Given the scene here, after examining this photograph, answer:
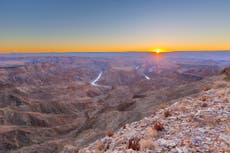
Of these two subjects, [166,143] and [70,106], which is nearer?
[166,143]

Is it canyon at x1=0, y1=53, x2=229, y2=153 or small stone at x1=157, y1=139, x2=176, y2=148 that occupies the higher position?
small stone at x1=157, y1=139, x2=176, y2=148

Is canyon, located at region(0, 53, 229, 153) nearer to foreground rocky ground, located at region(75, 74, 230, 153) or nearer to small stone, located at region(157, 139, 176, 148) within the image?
foreground rocky ground, located at region(75, 74, 230, 153)

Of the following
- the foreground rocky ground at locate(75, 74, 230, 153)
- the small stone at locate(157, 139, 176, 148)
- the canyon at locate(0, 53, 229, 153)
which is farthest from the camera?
the canyon at locate(0, 53, 229, 153)

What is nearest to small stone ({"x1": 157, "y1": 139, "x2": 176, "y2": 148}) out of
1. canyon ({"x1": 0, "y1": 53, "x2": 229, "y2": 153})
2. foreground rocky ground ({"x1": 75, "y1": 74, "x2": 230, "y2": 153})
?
foreground rocky ground ({"x1": 75, "y1": 74, "x2": 230, "y2": 153})

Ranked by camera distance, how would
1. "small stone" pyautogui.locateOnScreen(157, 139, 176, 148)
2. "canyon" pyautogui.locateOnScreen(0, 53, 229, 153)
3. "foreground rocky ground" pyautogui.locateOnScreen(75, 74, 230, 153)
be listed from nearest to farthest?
"foreground rocky ground" pyautogui.locateOnScreen(75, 74, 230, 153) < "small stone" pyautogui.locateOnScreen(157, 139, 176, 148) < "canyon" pyautogui.locateOnScreen(0, 53, 229, 153)

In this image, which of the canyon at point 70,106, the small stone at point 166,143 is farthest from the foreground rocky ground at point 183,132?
the canyon at point 70,106

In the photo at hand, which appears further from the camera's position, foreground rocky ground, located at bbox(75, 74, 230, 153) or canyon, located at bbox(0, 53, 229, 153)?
canyon, located at bbox(0, 53, 229, 153)

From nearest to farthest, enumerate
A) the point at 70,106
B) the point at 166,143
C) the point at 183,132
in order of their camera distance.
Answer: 1. the point at 166,143
2. the point at 183,132
3. the point at 70,106

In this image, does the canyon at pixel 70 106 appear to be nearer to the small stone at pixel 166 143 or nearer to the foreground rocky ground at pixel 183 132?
the foreground rocky ground at pixel 183 132

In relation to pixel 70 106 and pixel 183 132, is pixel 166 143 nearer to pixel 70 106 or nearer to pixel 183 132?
pixel 183 132

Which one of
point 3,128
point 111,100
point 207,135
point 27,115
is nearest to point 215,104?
point 207,135

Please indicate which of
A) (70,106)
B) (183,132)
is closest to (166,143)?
(183,132)
